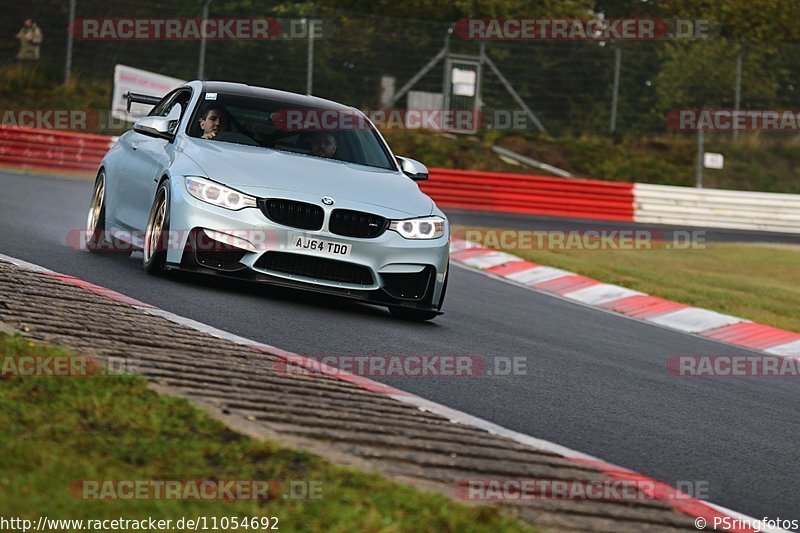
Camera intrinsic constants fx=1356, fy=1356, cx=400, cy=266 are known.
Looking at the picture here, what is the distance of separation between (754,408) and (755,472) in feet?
6.84

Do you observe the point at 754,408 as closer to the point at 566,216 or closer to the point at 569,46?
the point at 566,216

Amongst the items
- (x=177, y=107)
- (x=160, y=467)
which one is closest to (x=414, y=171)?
(x=177, y=107)

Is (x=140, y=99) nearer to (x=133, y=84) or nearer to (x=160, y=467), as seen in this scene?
(x=160, y=467)

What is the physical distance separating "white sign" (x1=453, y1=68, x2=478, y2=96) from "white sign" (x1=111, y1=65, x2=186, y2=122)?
5501 millimetres

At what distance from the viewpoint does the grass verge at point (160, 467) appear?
3.79 meters

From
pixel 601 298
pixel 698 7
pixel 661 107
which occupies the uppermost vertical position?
pixel 698 7

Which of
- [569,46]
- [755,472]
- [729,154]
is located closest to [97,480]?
[755,472]

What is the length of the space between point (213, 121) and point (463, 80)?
59.9 feet

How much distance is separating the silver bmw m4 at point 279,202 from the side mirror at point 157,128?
0.03 feet

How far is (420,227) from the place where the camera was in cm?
919

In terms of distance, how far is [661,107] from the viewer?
29.0m
